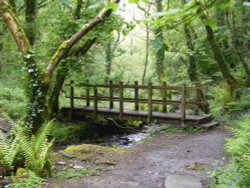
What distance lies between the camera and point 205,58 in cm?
1778

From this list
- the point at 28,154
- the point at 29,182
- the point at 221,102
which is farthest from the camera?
the point at 221,102

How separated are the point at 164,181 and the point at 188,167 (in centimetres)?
101

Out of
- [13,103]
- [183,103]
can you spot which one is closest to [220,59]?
[183,103]

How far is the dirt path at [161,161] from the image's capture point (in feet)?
17.6

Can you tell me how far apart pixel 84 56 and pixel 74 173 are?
21.8ft

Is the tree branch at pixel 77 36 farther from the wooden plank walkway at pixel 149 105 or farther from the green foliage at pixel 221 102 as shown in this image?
the green foliage at pixel 221 102

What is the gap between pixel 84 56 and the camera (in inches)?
457

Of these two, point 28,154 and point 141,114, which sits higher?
point 141,114

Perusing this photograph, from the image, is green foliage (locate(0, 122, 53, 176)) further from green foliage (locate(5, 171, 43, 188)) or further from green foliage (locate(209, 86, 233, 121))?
green foliage (locate(209, 86, 233, 121))

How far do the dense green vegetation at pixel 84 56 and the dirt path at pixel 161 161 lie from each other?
0.67 meters

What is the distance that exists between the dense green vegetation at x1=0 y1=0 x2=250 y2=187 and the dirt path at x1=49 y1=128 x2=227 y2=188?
0.67 m

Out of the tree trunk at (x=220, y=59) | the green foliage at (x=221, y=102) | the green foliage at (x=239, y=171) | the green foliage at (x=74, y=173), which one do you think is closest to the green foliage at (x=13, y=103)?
the green foliage at (x=74, y=173)

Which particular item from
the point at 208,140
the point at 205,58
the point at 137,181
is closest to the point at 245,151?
the point at 137,181

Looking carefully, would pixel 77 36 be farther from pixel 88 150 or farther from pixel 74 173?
pixel 74 173
